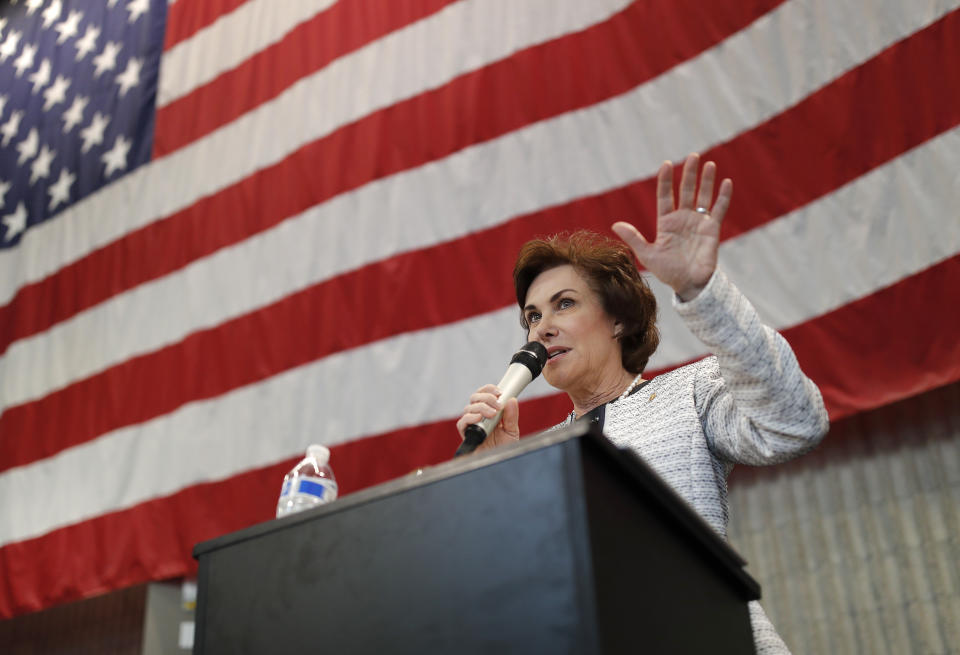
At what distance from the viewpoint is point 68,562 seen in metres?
3.70

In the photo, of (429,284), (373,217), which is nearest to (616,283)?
(429,284)

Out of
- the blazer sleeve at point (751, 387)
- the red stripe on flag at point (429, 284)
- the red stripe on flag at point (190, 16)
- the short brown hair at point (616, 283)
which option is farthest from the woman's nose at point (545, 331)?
the red stripe on flag at point (190, 16)

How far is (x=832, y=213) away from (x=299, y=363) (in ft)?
6.33

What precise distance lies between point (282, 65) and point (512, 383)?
3148 mm

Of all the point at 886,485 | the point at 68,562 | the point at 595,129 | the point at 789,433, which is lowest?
the point at 789,433

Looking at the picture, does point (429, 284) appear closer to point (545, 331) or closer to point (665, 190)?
point (545, 331)

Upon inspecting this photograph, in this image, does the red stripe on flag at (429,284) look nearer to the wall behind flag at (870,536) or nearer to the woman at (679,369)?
the wall behind flag at (870,536)

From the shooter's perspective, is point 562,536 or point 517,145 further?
point 517,145

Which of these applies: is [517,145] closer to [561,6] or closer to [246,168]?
[561,6]

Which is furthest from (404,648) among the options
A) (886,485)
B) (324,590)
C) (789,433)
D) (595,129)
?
(595,129)

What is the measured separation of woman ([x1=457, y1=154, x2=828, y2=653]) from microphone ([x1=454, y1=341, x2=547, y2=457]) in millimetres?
19

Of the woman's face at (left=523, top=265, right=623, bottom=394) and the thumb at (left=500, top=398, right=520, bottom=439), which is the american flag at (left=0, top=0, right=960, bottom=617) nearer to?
the woman's face at (left=523, top=265, right=623, bottom=394)

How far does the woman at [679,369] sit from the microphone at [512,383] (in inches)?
0.8

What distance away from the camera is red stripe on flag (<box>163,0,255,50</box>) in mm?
4484
